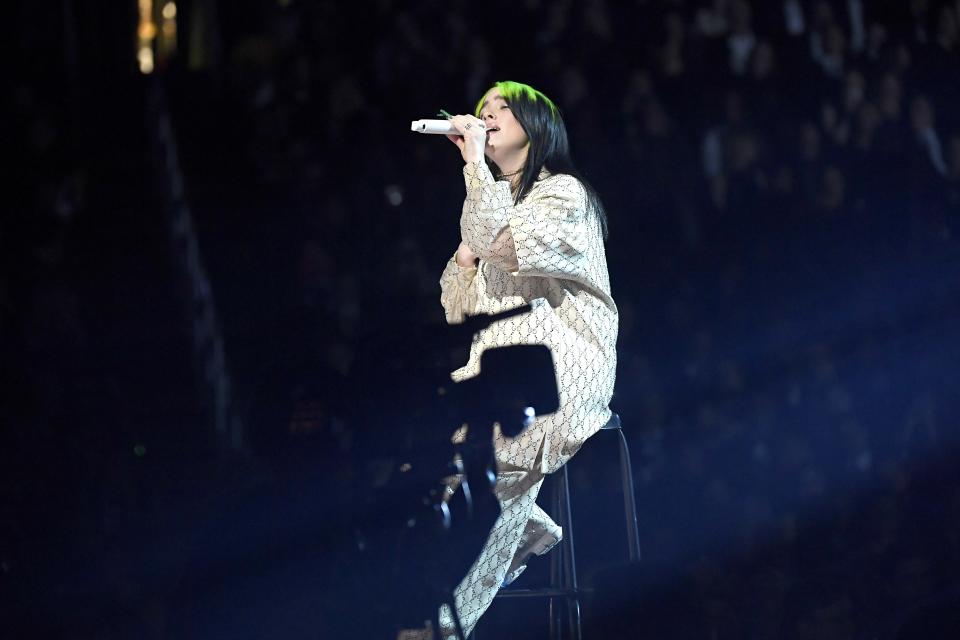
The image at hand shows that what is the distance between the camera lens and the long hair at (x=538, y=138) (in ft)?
6.35

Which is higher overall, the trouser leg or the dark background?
the dark background

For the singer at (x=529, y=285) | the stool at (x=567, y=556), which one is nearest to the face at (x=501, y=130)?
the singer at (x=529, y=285)

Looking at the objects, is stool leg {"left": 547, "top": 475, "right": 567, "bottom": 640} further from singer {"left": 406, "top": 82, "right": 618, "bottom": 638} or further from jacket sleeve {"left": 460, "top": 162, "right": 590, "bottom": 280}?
jacket sleeve {"left": 460, "top": 162, "right": 590, "bottom": 280}

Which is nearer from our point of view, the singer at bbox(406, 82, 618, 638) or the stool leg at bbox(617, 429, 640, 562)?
the singer at bbox(406, 82, 618, 638)

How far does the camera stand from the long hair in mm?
1936

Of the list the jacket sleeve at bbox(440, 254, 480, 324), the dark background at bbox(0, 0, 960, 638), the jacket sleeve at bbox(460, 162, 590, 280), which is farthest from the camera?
the dark background at bbox(0, 0, 960, 638)

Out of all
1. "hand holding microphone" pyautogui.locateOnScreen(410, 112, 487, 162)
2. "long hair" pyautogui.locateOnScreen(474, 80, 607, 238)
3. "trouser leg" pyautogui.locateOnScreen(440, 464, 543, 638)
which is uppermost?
"long hair" pyautogui.locateOnScreen(474, 80, 607, 238)

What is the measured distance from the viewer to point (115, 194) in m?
2.64

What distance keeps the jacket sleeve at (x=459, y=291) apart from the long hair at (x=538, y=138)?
0.15 meters

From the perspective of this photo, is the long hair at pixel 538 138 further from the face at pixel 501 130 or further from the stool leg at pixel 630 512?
the stool leg at pixel 630 512

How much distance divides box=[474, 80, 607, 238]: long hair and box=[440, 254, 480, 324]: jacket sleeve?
0.15 m

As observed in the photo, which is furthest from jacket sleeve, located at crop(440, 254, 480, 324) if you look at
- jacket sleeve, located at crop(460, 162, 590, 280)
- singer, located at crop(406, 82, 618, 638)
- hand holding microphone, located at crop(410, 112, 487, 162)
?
hand holding microphone, located at crop(410, 112, 487, 162)

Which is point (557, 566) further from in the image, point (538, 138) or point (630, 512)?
point (538, 138)

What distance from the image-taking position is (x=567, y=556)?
196 centimetres
